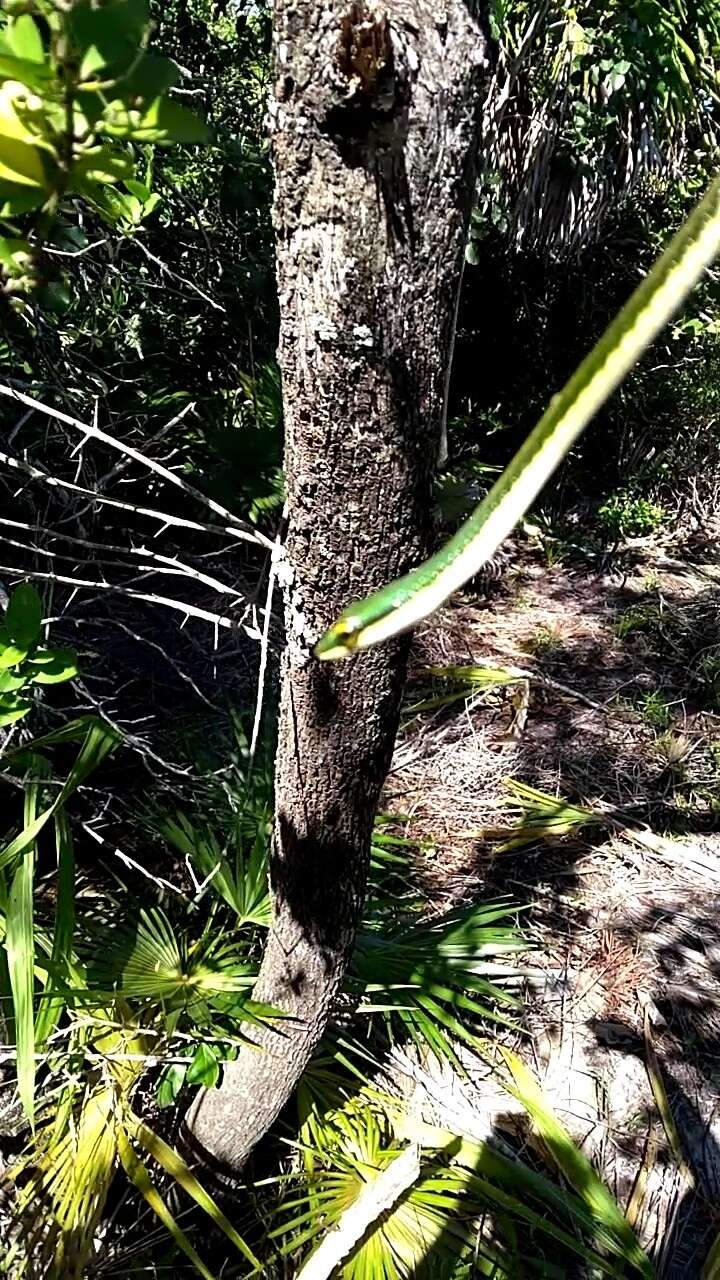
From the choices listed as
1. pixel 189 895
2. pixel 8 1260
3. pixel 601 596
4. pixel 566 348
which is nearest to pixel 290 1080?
pixel 8 1260

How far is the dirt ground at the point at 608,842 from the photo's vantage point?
1645 millimetres

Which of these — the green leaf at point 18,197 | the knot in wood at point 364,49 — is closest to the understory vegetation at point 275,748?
the green leaf at point 18,197

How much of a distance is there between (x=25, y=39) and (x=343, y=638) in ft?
0.71

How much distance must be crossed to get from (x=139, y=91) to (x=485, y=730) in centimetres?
252

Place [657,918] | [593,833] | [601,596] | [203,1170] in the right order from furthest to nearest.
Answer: [601,596], [593,833], [657,918], [203,1170]

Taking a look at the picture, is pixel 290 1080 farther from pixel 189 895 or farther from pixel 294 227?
pixel 294 227

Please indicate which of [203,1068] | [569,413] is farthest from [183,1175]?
[569,413]

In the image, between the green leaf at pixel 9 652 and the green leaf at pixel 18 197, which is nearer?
the green leaf at pixel 18 197

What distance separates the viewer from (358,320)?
0.57 meters

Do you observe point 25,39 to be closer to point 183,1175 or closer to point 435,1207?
point 183,1175

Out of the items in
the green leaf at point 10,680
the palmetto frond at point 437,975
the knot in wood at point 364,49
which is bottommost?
the palmetto frond at point 437,975

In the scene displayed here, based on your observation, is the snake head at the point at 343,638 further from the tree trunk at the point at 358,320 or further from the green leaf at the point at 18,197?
the tree trunk at the point at 358,320

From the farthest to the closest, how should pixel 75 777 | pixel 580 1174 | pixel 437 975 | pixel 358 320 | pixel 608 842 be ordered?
pixel 608 842 → pixel 437 975 → pixel 580 1174 → pixel 75 777 → pixel 358 320

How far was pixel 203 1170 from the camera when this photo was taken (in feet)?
4.35
